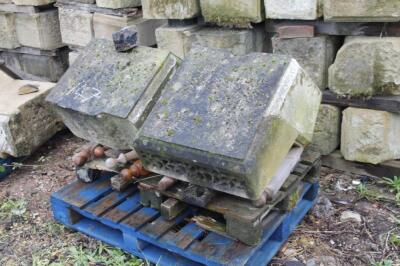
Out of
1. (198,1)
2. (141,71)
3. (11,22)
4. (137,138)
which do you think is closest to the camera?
(137,138)

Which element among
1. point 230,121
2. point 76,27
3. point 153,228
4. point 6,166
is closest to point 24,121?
point 6,166

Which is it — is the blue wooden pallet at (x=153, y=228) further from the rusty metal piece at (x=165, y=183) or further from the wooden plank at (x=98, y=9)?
the wooden plank at (x=98, y=9)

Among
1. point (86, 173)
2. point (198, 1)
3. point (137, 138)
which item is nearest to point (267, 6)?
point (198, 1)

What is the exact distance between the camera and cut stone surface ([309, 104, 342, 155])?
11.3ft

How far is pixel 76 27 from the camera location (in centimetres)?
444

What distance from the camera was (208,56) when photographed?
2.83m

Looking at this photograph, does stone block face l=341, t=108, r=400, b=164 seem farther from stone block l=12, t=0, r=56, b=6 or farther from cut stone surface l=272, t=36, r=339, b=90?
stone block l=12, t=0, r=56, b=6

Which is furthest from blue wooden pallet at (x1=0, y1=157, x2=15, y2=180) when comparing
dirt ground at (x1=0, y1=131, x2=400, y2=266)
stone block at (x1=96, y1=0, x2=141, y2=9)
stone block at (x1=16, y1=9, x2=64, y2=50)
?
stone block at (x1=96, y1=0, x2=141, y2=9)

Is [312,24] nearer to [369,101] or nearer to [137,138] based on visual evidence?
[369,101]

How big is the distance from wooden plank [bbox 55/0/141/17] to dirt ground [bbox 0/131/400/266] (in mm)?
1437

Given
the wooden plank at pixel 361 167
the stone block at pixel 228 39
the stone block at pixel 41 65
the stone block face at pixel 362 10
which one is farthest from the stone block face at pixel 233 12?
the stone block at pixel 41 65

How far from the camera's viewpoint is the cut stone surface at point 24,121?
373 cm

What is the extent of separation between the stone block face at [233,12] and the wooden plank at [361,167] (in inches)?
43.5

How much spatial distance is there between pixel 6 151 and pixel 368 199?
2.63 metres
